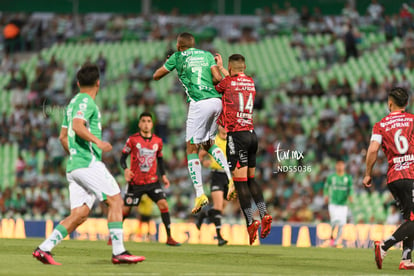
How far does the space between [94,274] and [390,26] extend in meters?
26.2

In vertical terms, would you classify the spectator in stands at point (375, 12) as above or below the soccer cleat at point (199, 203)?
above

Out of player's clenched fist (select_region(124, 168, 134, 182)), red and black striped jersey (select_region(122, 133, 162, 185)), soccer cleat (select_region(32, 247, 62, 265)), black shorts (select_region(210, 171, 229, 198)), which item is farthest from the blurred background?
soccer cleat (select_region(32, 247, 62, 265))

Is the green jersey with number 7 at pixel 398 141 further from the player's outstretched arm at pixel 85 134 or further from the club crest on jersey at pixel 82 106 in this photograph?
the club crest on jersey at pixel 82 106

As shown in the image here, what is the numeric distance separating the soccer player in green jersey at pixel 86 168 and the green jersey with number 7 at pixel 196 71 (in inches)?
121

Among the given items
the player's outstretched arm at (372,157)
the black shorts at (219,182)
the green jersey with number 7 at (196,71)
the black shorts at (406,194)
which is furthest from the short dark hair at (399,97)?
the black shorts at (219,182)

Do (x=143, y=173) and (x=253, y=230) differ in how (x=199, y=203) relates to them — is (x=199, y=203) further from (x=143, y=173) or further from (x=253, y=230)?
(x=143, y=173)

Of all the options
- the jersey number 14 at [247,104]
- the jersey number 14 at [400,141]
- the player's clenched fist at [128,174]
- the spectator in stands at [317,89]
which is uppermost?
the spectator in stands at [317,89]

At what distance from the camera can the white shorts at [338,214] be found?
20125 millimetres

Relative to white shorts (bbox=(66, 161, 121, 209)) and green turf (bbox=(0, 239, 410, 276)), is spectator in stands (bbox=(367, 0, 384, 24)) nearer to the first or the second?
green turf (bbox=(0, 239, 410, 276))

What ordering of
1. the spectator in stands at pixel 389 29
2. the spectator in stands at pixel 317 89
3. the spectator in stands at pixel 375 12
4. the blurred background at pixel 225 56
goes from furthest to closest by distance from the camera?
the spectator in stands at pixel 375 12 → the spectator in stands at pixel 389 29 → the spectator in stands at pixel 317 89 → the blurred background at pixel 225 56

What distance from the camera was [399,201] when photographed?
35.1ft

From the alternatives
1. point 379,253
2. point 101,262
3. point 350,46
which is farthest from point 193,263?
point 350,46

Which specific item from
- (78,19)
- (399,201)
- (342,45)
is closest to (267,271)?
(399,201)

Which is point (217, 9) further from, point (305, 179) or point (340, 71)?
point (305, 179)
